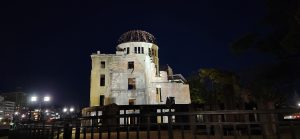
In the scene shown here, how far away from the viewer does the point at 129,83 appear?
4200 centimetres

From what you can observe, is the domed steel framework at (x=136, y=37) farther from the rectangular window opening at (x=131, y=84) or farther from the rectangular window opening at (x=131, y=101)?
the rectangular window opening at (x=131, y=101)

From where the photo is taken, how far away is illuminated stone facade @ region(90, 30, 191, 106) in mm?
39812

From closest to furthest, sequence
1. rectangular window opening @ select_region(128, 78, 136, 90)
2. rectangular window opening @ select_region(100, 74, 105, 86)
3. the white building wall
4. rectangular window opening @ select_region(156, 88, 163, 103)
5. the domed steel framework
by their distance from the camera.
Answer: the white building wall, rectangular window opening @ select_region(128, 78, 136, 90), rectangular window opening @ select_region(100, 74, 105, 86), rectangular window opening @ select_region(156, 88, 163, 103), the domed steel framework

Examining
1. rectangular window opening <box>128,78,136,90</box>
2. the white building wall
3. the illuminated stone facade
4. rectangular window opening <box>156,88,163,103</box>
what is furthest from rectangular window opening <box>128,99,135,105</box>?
rectangular window opening <box>156,88,163,103</box>

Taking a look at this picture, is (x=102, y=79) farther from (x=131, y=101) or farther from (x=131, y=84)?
(x=131, y=101)

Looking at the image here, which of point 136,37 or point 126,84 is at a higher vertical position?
point 136,37

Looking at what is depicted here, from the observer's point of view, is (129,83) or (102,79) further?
(102,79)

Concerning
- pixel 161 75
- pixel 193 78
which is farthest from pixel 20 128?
pixel 193 78

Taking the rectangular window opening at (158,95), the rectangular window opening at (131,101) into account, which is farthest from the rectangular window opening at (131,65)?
the rectangular window opening at (158,95)

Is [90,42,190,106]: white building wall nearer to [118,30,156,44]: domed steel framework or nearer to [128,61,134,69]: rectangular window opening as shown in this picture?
[128,61,134,69]: rectangular window opening

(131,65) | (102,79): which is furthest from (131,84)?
(102,79)

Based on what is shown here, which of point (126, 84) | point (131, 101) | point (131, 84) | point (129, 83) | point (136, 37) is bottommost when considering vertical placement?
point (131, 101)

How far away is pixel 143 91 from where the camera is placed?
1564 inches

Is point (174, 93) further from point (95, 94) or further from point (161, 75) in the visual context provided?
point (95, 94)
